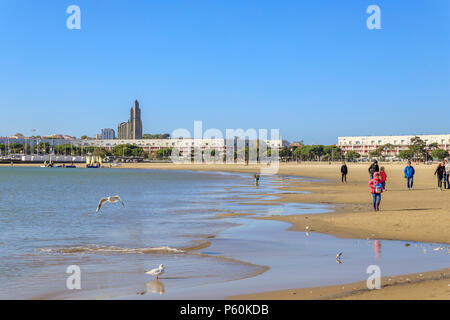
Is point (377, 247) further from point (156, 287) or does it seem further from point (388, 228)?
point (156, 287)

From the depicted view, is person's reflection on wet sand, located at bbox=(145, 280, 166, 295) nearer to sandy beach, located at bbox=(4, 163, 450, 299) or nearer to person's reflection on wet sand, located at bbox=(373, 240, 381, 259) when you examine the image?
sandy beach, located at bbox=(4, 163, 450, 299)

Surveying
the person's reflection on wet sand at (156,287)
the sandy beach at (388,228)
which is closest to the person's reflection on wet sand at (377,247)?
the sandy beach at (388,228)

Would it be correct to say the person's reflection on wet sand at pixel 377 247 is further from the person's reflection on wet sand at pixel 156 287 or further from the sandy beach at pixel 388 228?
the person's reflection on wet sand at pixel 156 287

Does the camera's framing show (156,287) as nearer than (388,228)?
Yes

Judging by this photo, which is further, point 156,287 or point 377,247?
point 377,247

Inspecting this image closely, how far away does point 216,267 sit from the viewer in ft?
33.3

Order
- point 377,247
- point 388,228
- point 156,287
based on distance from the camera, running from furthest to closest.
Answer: point 388,228 < point 377,247 < point 156,287

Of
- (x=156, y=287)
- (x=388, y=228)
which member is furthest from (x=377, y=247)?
(x=156, y=287)

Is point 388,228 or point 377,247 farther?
point 388,228

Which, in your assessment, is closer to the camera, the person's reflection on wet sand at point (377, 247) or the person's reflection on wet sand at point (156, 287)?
the person's reflection on wet sand at point (156, 287)

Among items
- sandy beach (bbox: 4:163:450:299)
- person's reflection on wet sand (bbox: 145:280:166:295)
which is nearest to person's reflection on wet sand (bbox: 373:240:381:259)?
sandy beach (bbox: 4:163:450:299)

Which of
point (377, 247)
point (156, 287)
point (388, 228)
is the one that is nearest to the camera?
point (156, 287)
